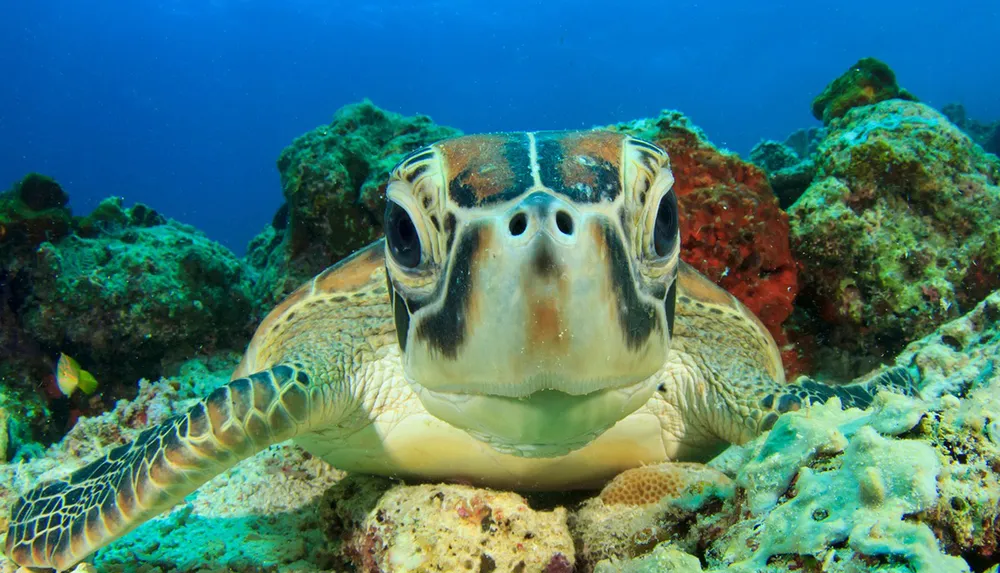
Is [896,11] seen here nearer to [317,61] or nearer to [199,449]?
[317,61]

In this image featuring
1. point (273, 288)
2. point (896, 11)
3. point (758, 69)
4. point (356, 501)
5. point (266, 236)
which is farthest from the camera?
point (758, 69)

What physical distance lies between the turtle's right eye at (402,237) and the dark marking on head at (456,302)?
20 centimetres

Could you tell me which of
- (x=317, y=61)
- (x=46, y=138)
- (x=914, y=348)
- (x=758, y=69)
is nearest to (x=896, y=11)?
(x=758, y=69)

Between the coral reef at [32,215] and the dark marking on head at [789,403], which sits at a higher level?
the coral reef at [32,215]

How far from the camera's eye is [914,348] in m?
2.75

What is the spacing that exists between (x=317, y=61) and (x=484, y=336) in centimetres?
12250

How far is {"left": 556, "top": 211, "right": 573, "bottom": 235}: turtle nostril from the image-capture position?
127 cm

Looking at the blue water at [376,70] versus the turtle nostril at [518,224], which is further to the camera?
the blue water at [376,70]

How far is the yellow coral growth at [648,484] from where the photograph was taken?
1900mm

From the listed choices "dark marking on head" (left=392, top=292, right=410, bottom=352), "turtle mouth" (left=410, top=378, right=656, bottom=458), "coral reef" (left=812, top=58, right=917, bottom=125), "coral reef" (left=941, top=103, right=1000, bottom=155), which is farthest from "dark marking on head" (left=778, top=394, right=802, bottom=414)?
"coral reef" (left=941, top=103, right=1000, bottom=155)

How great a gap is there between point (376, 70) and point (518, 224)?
12221cm

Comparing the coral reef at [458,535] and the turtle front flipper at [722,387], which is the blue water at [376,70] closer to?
the turtle front flipper at [722,387]

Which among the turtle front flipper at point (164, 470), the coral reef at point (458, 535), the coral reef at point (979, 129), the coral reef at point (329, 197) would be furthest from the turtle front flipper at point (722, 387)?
the coral reef at point (979, 129)

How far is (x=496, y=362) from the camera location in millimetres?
1324
